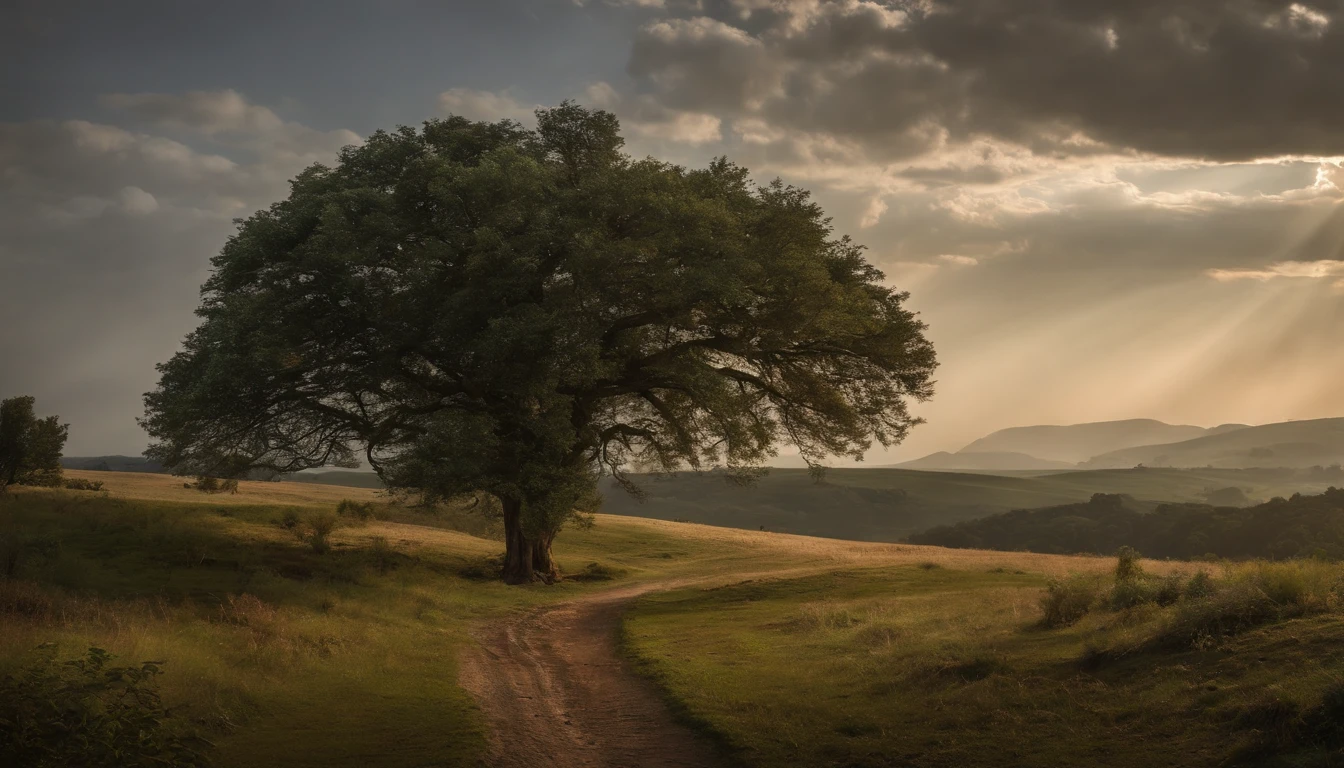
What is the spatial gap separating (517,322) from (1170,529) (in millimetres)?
108628

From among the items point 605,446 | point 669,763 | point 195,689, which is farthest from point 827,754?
point 605,446

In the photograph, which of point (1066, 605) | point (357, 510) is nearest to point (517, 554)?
point (357, 510)

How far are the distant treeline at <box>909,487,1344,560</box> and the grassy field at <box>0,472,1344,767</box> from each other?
3750cm

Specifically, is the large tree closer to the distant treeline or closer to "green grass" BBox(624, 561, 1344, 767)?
"green grass" BBox(624, 561, 1344, 767)

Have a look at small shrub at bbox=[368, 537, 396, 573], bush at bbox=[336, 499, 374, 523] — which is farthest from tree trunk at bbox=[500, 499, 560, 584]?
bush at bbox=[336, 499, 374, 523]

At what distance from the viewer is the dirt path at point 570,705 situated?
40.5 feet

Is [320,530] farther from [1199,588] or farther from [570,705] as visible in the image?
[1199,588]

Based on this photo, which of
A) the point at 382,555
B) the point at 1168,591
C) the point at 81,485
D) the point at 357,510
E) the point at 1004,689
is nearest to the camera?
the point at 1004,689

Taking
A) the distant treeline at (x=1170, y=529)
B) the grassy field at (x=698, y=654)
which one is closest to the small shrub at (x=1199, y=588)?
the grassy field at (x=698, y=654)

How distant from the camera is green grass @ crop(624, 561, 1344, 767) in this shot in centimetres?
1052

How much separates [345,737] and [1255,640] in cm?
1390

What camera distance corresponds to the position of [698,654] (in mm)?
20125

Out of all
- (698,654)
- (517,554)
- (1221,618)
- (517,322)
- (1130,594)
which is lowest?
(698,654)

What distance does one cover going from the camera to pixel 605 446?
126 ft
